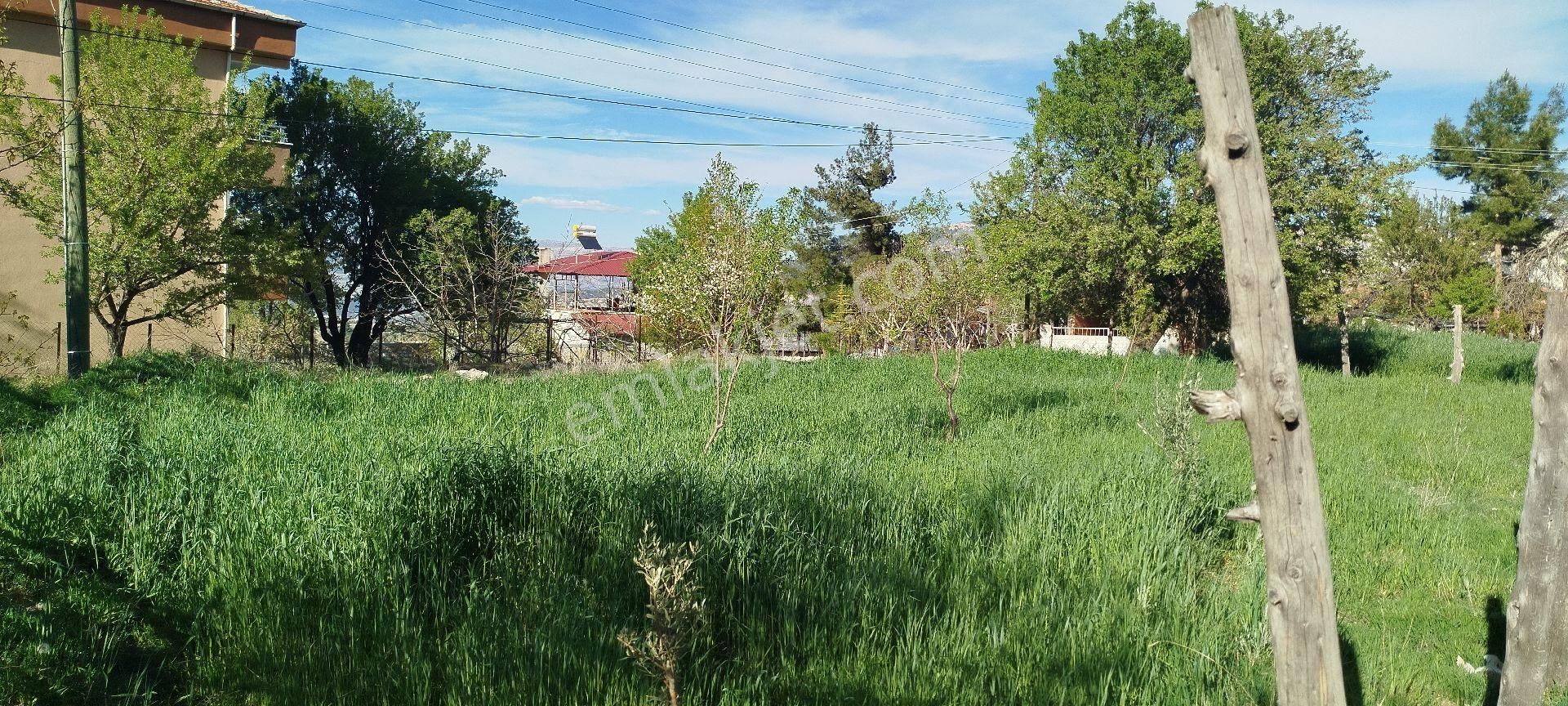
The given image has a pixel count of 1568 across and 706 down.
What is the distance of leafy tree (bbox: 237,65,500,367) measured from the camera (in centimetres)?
2464

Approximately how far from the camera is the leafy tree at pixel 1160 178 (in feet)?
67.0

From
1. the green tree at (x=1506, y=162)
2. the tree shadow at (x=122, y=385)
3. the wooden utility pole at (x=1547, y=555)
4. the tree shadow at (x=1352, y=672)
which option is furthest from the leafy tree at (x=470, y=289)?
the green tree at (x=1506, y=162)

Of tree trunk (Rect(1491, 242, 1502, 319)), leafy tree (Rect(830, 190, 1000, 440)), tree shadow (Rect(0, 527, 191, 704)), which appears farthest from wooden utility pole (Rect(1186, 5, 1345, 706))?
tree trunk (Rect(1491, 242, 1502, 319))

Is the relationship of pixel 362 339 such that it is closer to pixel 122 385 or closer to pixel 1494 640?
pixel 122 385

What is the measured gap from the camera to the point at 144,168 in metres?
15.2

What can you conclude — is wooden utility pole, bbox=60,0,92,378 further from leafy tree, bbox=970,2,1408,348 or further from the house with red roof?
leafy tree, bbox=970,2,1408,348

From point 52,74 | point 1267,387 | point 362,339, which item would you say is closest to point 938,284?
point 1267,387

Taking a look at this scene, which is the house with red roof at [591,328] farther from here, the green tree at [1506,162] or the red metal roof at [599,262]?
the green tree at [1506,162]

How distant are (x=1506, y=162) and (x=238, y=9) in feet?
155

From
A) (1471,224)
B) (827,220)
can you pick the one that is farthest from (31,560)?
(1471,224)

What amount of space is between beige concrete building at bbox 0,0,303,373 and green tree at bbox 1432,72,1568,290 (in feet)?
144

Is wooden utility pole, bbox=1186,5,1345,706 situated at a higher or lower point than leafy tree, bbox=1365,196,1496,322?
lower

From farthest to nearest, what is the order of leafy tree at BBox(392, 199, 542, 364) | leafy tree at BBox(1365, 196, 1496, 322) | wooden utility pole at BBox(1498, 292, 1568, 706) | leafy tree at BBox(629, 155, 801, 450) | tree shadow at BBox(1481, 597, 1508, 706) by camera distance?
leafy tree at BBox(1365, 196, 1496, 322)
leafy tree at BBox(392, 199, 542, 364)
leafy tree at BBox(629, 155, 801, 450)
tree shadow at BBox(1481, 597, 1508, 706)
wooden utility pole at BBox(1498, 292, 1568, 706)

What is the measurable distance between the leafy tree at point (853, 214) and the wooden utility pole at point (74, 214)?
31038 mm
